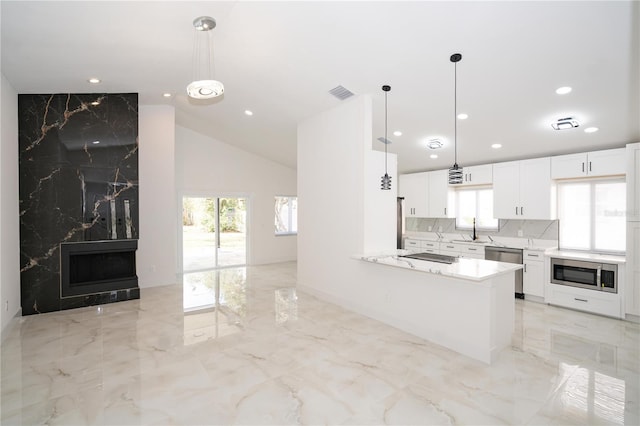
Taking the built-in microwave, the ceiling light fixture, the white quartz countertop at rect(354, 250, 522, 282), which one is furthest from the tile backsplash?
the white quartz countertop at rect(354, 250, 522, 282)

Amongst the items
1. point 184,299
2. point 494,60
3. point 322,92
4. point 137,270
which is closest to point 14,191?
point 137,270

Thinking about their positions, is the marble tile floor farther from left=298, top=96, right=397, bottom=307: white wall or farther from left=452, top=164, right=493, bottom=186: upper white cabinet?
left=452, top=164, right=493, bottom=186: upper white cabinet

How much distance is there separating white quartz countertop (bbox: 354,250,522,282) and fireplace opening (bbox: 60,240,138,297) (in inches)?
160

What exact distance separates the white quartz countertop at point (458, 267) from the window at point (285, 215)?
528cm

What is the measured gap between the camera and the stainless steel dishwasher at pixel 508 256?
5.37 m

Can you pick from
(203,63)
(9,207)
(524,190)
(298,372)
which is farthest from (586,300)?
(9,207)

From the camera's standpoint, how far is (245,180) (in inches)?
336

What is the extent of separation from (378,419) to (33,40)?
16.1 feet

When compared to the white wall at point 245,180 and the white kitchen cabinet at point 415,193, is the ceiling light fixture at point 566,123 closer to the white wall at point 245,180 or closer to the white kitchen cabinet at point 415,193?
the white kitchen cabinet at point 415,193

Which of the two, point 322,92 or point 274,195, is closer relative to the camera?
point 322,92

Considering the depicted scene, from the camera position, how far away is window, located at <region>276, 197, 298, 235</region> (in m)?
9.33

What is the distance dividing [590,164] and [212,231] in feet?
25.3

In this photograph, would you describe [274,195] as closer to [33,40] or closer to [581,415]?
[33,40]

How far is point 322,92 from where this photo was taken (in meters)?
4.61
